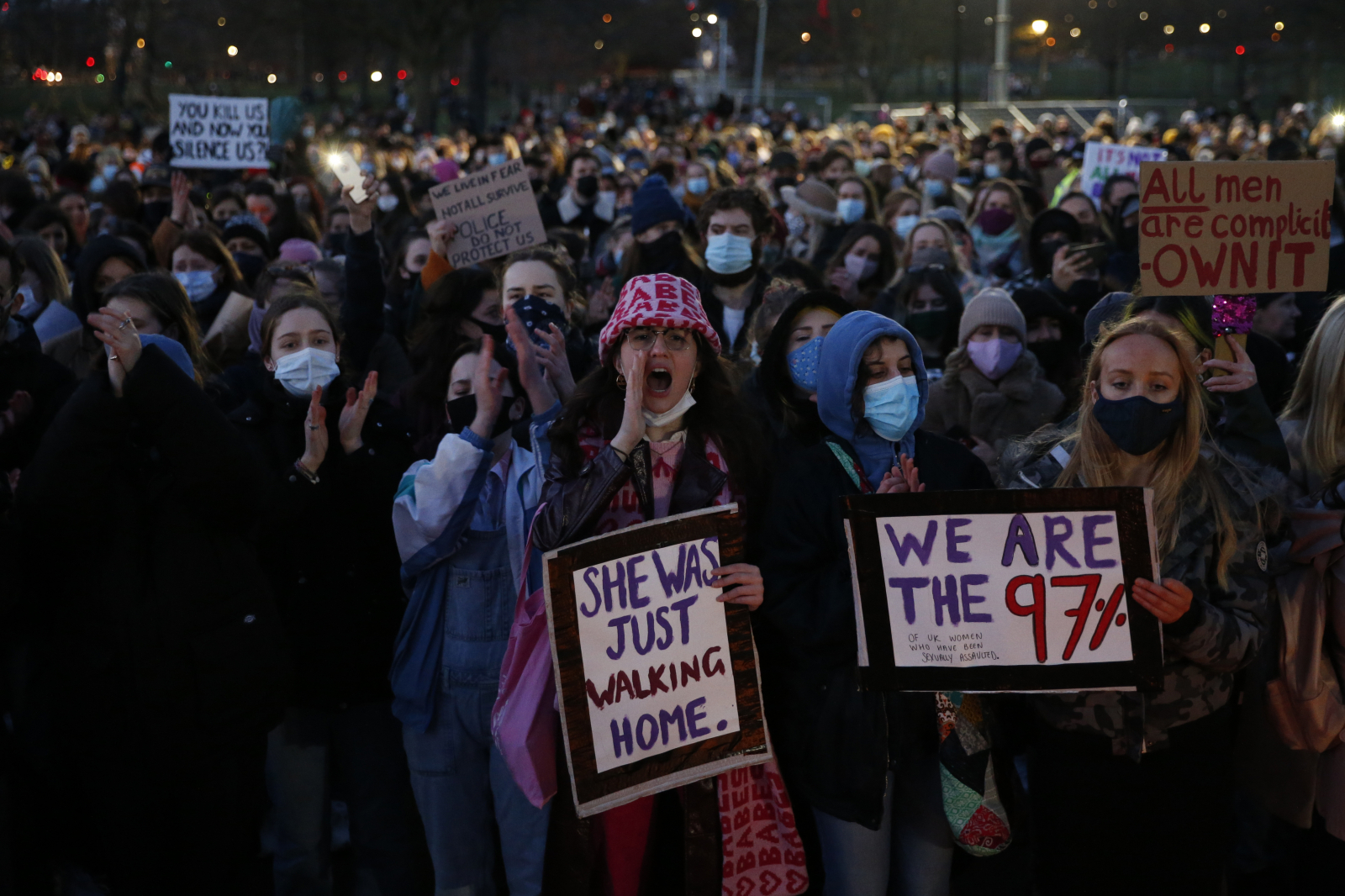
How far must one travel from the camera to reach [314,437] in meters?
3.87

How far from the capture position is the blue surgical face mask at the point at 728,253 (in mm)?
6062

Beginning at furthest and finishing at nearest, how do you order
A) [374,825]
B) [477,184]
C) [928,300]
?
1. [928,300]
2. [477,184]
3. [374,825]

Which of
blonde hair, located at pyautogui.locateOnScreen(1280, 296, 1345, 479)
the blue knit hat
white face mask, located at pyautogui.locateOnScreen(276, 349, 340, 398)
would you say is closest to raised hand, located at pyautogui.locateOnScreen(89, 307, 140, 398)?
white face mask, located at pyautogui.locateOnScreen(276, 349, 340, 398)

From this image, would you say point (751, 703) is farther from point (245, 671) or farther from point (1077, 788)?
point (245, 671)

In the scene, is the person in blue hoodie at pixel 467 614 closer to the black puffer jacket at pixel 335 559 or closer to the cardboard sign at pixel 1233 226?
the black puffer jacket at pixel 335 559

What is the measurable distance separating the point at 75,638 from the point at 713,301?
3.45 meters

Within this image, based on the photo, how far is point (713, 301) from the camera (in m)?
6.11

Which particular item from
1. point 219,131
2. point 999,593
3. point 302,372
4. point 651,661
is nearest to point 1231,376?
point 999,593

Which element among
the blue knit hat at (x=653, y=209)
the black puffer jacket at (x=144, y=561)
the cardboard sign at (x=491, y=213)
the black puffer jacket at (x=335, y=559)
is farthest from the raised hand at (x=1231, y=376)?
the blue knit hat at (x=653, y=209)

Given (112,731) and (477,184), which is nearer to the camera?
(112,731)

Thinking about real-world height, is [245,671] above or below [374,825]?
above

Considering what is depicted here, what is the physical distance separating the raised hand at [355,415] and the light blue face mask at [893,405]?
61.5 inches

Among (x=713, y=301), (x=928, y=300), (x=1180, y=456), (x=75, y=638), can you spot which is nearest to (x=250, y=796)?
(x=75, y=638)

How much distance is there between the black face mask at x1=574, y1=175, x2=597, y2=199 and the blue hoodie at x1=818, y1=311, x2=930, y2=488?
807 cm
